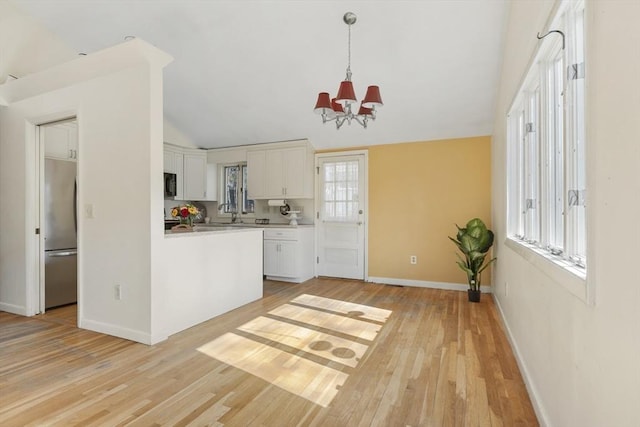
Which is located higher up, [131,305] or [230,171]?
[230,171]

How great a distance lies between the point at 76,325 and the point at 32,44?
331cm

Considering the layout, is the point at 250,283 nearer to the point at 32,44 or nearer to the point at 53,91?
the point at 53,91

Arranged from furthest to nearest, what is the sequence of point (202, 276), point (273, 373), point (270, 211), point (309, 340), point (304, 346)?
1. point (270, 211)
2. point (202, 276)
3. point (309, 340)
4. point (304, 346)
5. point (273, 373)

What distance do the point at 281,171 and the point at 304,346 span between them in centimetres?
339

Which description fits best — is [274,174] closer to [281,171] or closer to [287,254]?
[281,171]

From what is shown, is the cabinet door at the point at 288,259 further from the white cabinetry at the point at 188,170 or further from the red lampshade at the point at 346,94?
the red lampshade at the point at 346,94

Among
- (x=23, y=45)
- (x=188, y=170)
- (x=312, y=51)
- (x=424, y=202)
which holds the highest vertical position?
(x=23, y=45)

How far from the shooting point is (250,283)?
3869 millimetres

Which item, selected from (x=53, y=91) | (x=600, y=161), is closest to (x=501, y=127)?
(x=600, y=161)

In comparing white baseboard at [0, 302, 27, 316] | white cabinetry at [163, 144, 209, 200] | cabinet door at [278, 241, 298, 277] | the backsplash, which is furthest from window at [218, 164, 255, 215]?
white baseboard at [0, 302, 27, 316]

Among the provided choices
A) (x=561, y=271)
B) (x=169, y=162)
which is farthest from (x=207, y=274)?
(x=169, y=162)

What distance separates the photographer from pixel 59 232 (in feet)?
11.6

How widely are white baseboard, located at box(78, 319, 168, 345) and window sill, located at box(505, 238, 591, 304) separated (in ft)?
9.17

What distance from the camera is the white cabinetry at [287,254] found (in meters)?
4.99
